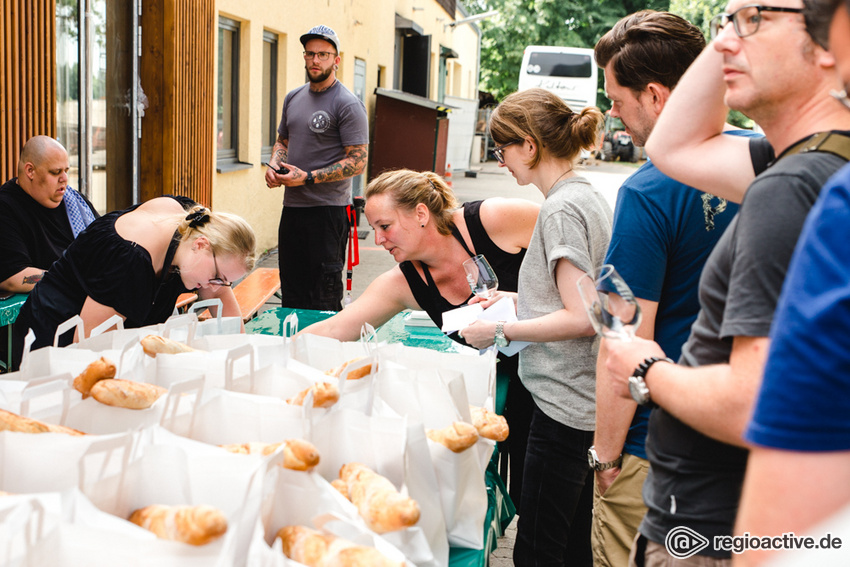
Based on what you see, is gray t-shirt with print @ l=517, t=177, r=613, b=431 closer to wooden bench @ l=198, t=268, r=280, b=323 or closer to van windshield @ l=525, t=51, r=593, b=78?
wooden bench @ l=198, t=268, r=280, b=323

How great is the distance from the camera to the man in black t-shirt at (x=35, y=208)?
4434mm

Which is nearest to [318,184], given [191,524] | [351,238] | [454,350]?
[351,238]

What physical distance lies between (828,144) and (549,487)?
5.41ft

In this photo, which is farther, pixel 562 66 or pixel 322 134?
pixel 562 66

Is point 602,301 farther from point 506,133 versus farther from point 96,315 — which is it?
point 96,315

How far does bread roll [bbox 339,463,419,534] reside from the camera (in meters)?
1.40

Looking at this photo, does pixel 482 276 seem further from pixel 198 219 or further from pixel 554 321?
pixel 198 219

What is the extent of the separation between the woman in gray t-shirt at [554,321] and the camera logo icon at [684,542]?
1075 millimetres

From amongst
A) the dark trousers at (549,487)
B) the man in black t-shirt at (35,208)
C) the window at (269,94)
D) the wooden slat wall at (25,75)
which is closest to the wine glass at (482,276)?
the dark trousers at (549,487)

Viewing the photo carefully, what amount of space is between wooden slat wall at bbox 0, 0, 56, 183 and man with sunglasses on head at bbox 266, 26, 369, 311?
1.60 m

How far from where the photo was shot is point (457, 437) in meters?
1.67

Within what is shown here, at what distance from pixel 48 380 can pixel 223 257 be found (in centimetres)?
139

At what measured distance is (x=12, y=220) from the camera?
14.7ft

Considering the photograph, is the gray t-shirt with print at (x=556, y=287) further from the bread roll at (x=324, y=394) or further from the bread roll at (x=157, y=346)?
the bread roll at (x=157, y=346)
